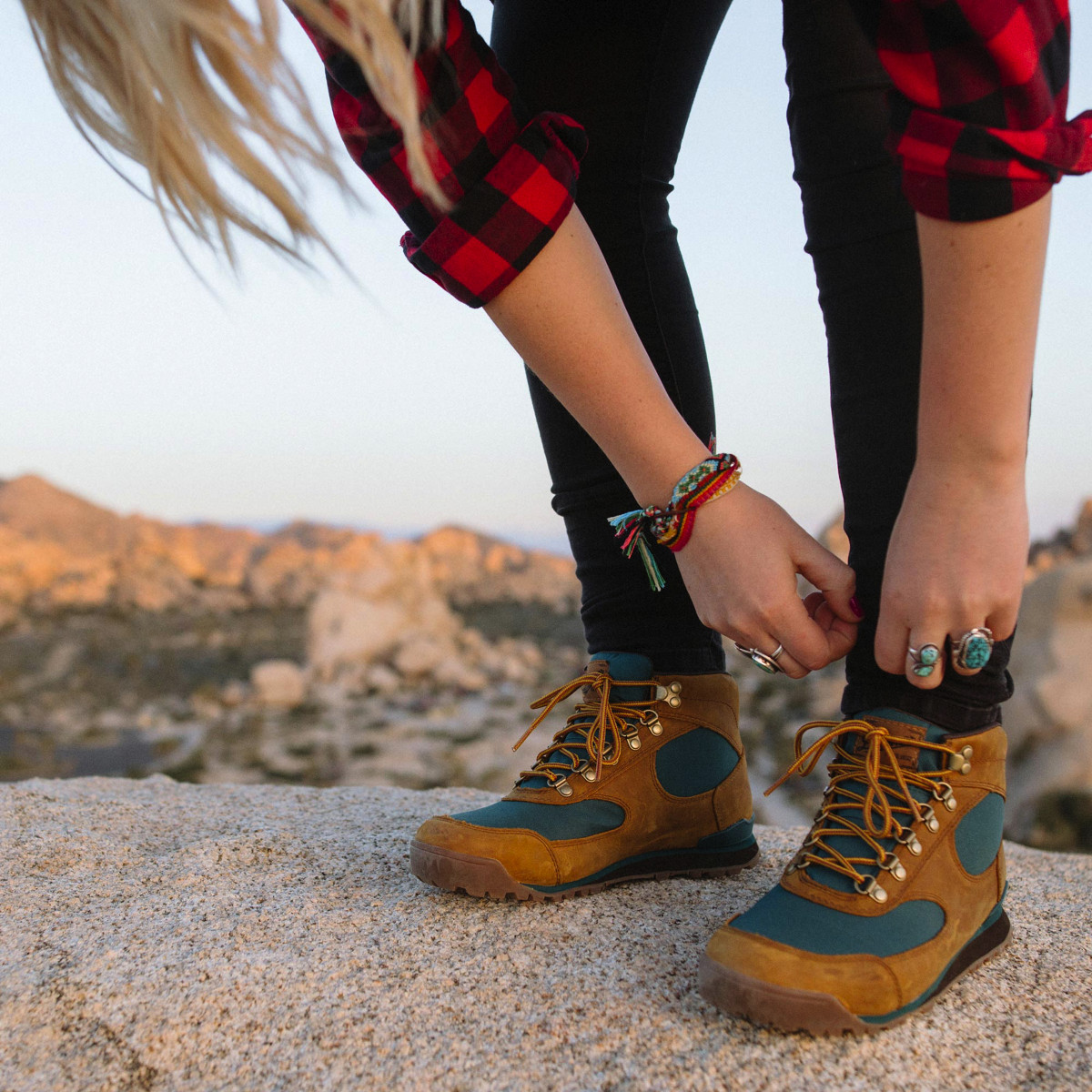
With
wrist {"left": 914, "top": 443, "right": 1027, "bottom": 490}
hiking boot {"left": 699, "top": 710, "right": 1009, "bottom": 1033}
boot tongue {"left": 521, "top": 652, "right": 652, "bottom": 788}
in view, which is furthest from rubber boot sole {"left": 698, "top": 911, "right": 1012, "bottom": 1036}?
wrist {"left": 914, "top": 443, "right": 1027, "bottom": 490}

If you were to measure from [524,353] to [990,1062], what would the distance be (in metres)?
0.76

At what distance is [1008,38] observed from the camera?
23.4 inches

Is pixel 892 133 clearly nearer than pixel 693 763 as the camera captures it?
Yes

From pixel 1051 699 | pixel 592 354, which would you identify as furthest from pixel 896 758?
pixel 1051 699

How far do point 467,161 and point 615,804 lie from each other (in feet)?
2.38

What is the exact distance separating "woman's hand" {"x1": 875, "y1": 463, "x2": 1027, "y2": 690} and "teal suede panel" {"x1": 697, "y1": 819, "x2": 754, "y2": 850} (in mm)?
402

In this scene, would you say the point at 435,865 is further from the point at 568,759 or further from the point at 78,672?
the point at 78,672

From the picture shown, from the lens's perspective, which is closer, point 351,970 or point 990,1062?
point 990,1062

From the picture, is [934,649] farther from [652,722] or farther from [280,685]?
[280,685]

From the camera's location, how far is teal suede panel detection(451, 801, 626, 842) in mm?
908

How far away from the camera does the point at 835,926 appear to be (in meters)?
0.73

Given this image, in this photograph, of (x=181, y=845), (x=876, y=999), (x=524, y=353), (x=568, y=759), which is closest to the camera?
(x=876, y=999)

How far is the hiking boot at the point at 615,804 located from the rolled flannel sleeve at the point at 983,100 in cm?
63

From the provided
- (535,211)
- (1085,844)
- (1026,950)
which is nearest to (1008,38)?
(535,211)
